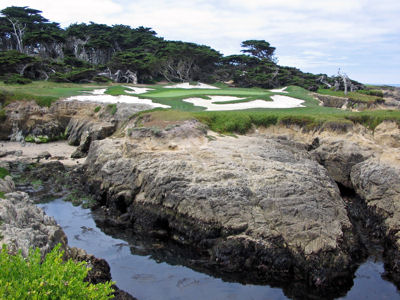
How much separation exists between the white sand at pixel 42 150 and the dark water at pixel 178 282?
10.9 metres

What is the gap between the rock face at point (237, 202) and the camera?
10305mm

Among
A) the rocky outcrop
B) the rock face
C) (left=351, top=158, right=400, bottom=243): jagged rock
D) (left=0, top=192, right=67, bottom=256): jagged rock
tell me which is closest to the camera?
(left=0, top=192, right=67, bottom=256): jagged rock

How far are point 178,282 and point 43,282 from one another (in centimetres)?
568

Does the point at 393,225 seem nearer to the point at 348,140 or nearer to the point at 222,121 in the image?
the point at 348,140

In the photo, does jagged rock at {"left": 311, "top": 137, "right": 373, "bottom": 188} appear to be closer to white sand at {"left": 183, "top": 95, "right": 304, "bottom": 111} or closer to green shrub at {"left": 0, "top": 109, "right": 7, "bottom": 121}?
white sand at {"left": 183, "top": 95, "right": 304, "bottom": 111}

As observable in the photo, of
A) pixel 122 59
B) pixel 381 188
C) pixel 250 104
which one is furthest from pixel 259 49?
pixel 381 188

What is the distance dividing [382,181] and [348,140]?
402cm

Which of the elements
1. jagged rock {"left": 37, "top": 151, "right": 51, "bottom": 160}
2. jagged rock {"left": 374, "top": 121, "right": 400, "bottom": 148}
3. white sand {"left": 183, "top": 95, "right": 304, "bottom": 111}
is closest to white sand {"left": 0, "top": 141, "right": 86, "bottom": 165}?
jagged rock {"left": 37, "top": 151, "right": 51, "bottom": 160}

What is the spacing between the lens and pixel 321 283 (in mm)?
9672

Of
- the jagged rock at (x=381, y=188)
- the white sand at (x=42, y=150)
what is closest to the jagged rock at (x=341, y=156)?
the jagged rock at (x=381, y=188)

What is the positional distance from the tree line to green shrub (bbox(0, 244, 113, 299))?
3738cm

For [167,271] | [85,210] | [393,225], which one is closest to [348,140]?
[393,225]

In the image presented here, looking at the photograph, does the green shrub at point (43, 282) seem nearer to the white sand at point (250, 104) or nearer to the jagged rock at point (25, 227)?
the jagged rock at point (25, 227)

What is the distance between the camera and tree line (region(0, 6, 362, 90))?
137ft
